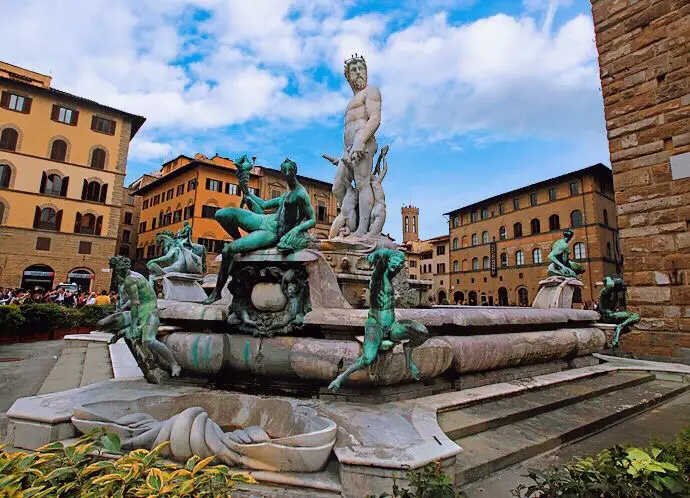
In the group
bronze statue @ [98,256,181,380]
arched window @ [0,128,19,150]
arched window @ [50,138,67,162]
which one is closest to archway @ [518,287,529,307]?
bronze statue @ [98,256,181,380]

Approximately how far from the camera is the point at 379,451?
2.10 m

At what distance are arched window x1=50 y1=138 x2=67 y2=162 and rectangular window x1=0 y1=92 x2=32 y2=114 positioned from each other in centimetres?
268

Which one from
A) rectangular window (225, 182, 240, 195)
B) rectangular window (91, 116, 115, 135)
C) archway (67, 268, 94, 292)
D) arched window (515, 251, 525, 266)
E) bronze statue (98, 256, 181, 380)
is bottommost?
bronze statue (98, 256, 181, 380)

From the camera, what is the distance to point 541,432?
2.90 metres

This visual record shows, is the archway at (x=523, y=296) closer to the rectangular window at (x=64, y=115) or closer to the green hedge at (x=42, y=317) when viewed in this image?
the green hedge at (x=42, y=317)

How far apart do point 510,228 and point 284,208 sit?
144 feet

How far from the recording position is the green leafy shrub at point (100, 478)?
142 centimetres

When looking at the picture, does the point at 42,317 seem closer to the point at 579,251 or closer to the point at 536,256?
the point at 579,251

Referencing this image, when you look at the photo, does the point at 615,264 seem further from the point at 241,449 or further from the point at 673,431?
the point at 241,449

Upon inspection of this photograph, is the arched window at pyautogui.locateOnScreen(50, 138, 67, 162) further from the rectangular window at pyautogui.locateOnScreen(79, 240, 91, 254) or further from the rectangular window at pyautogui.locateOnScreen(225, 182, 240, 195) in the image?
the rectangular window at pyautogui.locateOnScreen(225, 182, 240, 195)

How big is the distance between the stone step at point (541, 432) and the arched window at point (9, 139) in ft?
121

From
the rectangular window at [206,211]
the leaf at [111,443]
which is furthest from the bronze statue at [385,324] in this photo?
the rectangular window at [206,211]

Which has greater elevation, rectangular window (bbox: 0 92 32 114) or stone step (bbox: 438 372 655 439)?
rectangular window (bbox: 0 92 32 114)

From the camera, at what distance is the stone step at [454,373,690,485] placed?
7.76ft
